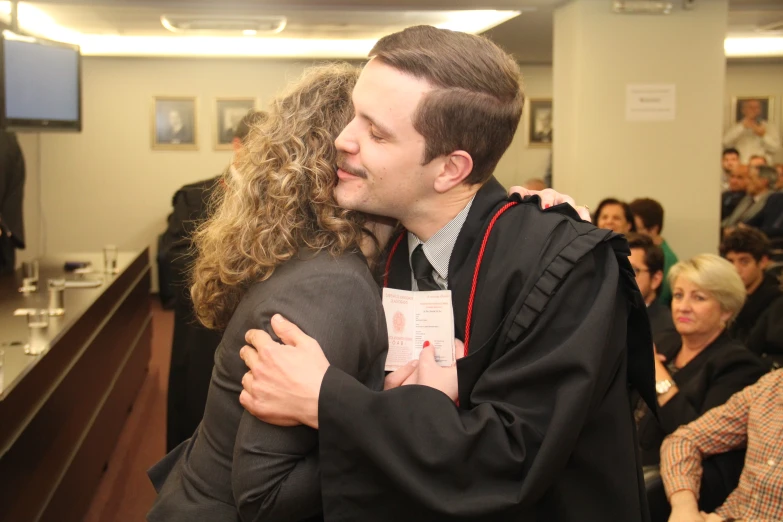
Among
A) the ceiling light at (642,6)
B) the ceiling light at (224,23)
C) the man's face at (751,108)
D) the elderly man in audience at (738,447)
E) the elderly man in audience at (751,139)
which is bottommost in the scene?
the elderly man in audience at (738,447)

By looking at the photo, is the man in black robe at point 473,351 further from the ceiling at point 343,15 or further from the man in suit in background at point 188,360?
the ceiling at point 343,15

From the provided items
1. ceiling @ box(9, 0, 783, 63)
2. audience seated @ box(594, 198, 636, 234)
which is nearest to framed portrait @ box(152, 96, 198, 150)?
ceiling @ box(9, 0, 783, 63)

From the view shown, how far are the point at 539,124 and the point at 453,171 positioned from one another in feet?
30.3

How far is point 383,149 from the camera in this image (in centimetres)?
144

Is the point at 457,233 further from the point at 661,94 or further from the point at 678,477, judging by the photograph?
the point at 661,94

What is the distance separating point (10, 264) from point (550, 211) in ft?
17.1

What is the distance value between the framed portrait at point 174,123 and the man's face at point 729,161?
20.4 ft

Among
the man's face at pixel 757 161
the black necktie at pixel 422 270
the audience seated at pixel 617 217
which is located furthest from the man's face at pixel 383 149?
the man's face at pixel 757 161

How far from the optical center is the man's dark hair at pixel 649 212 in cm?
548

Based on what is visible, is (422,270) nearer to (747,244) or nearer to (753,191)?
(747,244)

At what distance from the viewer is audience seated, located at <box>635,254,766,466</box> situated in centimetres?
297

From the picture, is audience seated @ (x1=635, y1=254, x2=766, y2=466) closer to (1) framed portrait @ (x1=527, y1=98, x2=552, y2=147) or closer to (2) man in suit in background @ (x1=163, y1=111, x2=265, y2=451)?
(2) man in suit in background @ (x1=163, y1=111, x2=265, y2=451)

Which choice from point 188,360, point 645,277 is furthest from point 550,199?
point 645,277

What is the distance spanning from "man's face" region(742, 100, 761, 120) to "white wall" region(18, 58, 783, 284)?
584cm
